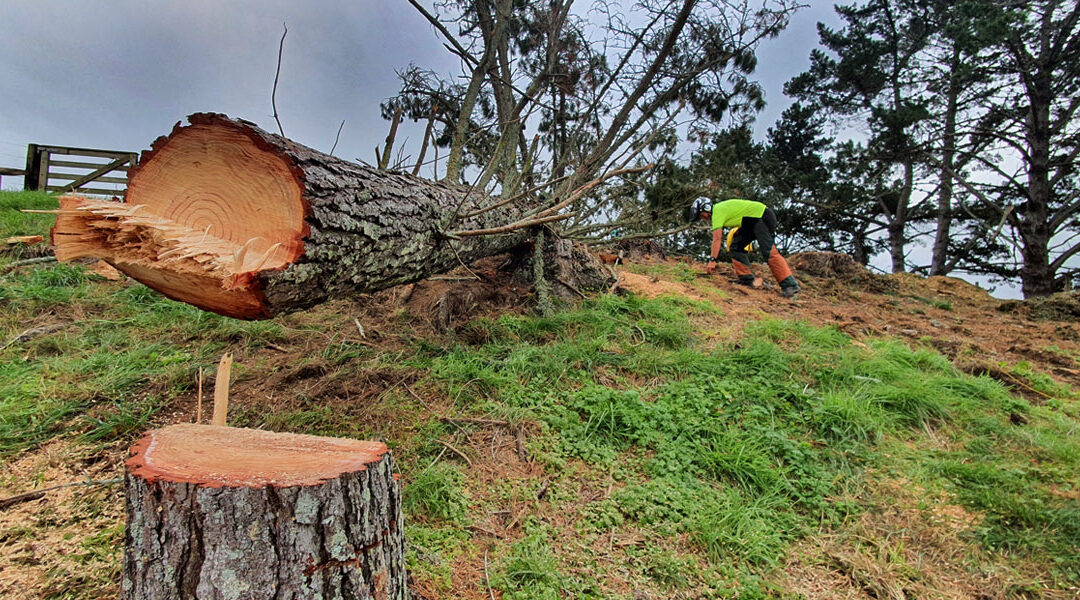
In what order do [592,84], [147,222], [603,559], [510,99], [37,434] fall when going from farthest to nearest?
1. [510,99]
2. [592,84]
3. [37,434]
4. [603,559]
5. [147,222]

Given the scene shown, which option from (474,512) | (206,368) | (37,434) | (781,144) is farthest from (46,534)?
(781,144)

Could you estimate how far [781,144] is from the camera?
14141 mm

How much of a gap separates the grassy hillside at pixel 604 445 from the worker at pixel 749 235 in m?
2.17

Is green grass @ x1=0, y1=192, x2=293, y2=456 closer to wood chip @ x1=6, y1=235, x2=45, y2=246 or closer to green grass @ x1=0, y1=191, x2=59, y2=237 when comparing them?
wood chip @ x1=6, y1=235, x2=45, y2=246

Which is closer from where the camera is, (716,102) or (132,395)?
(132,395)

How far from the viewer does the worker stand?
233 inches

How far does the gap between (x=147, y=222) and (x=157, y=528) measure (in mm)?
1124

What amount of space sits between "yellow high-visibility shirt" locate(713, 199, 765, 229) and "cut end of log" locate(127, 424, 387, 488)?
229 inches

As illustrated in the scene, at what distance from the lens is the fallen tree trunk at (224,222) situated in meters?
1.65

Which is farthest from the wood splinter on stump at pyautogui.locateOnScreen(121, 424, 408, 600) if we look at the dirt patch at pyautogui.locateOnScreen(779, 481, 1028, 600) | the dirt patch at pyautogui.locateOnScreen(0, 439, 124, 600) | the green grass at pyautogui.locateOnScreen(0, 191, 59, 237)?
the green grass at pyautogui.locateOnScreen(0, 191, 59, 237)

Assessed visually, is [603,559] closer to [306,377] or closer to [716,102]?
[306,377]

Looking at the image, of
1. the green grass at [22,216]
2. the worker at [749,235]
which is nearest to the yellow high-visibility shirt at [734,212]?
the worker at [749,235]

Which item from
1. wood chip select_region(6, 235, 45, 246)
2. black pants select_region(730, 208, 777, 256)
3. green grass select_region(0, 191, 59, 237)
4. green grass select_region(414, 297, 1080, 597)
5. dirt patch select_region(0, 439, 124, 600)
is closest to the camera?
dirt patch select_region(0, 439, 124, 600)

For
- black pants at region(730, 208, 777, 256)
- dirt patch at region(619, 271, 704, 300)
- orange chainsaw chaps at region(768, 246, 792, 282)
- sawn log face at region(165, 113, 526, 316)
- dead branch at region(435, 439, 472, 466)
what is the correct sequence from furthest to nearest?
black pants at region(730, 208, 777, 256) → orange chainsaw chaps at region(768, 246, 792, 282) → dirt patch at region(619, 271, 704, 300) → dead branch at region(435, 439, 472, 466) → sawn log face at region(165, 113, 526, 316)
